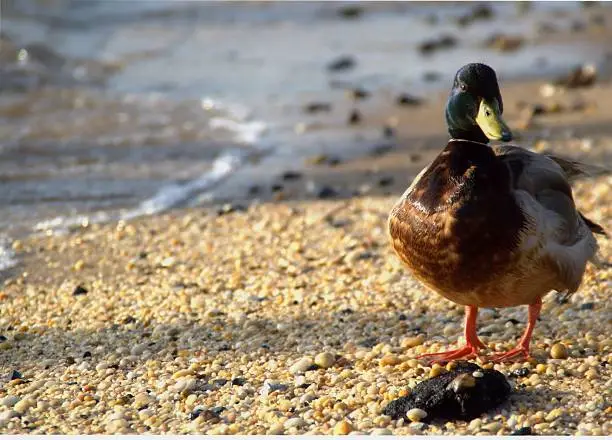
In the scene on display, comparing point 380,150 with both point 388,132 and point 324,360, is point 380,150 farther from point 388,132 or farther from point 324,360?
point 324,360

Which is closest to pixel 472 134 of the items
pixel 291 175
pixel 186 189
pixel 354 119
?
pixel 291 175

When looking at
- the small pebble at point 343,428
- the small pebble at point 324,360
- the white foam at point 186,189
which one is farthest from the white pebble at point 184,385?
the white foam at point 186,189

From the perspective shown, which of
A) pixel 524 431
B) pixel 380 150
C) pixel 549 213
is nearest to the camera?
pixel 524 431

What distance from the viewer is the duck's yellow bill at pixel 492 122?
14.4 feet

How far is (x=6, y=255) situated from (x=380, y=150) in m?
3.45

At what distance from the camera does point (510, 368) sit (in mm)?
4633

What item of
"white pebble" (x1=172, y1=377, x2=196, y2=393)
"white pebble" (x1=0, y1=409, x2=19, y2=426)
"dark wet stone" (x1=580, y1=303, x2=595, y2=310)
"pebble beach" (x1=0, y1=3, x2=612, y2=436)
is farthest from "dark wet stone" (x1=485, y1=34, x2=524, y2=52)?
"white pebble" (x1=0, y1=409, x2=19, y2=426)

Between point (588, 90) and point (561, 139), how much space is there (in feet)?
6.27

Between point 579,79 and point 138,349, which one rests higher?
point 579,79

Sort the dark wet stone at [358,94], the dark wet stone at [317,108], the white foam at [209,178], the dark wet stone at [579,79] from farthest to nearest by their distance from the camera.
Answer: the dark wet stone at [358,94] < the dark wet stone at [579,79] < the dark wet stone at [317,108] < the white foam at [209,178]

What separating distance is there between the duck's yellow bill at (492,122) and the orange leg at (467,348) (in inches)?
32.3

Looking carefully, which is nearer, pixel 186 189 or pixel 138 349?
pixel 138 349

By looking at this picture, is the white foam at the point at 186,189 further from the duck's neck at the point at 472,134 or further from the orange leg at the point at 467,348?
the duck's neck at the point at 472,134

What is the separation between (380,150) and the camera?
357 inches
